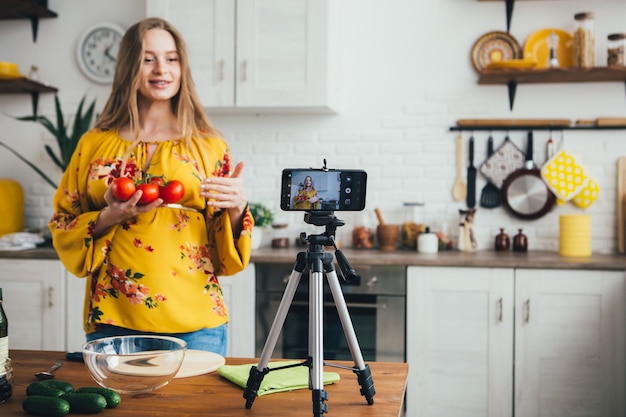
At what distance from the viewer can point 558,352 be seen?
3.29 metres

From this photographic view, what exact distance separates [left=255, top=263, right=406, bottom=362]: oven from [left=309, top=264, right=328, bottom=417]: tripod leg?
1998 millimetres

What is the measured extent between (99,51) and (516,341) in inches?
115

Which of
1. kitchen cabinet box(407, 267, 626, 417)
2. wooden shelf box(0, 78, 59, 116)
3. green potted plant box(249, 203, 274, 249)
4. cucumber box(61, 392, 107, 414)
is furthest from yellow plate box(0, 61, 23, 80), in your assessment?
cucumber box(61, 392, 107, 414)

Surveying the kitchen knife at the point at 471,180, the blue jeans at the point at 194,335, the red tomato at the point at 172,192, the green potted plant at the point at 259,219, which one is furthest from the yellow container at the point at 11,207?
the kitchen knife at the point at 471,180

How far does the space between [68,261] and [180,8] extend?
208 centimetres

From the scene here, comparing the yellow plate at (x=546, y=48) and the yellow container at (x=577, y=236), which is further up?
the yellow plate at (x=546, y=48)

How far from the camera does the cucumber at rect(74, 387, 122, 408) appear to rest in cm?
136

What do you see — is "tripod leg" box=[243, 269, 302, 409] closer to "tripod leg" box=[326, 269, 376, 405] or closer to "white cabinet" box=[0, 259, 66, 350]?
"tripod leg" box=[326, 269, 376, 405]

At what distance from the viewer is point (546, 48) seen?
12.5ft

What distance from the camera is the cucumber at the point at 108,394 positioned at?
4.46ft

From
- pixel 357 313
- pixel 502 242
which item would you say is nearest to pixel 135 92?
pixel 357 313

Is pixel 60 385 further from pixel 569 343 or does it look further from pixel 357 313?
pixel 569 343

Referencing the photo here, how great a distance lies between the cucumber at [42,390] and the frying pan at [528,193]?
2957 millimetres

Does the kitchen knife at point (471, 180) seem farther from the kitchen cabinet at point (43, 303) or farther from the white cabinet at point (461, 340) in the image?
the kitchen cabinet at point (43, 303)
